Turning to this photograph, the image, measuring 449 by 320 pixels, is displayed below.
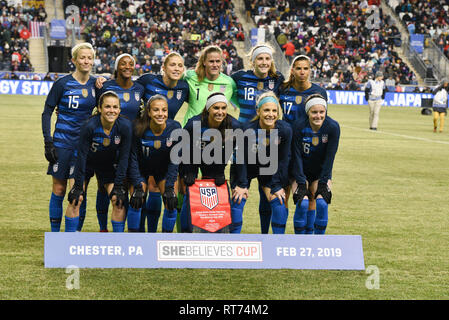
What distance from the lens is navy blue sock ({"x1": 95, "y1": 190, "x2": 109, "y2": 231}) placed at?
8148mm

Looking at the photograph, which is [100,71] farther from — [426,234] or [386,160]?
[426,234]

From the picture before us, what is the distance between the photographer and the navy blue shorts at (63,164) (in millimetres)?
7676

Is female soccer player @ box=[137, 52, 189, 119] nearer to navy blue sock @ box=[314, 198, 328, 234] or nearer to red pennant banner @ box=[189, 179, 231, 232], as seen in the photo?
red pennant banner @ box=[189, 179, 231, 232]

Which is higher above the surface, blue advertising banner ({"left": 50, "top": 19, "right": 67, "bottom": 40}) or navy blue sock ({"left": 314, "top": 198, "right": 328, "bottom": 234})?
blue advertising banner ({"left": 50, "top": 19, "right": 67, "bottom": 40})

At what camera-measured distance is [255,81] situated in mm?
8188


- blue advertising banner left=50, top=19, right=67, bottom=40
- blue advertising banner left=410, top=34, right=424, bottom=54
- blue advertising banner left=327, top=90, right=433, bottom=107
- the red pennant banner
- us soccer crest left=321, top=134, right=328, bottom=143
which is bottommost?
blue advertising banner left=327, top=90, right=433, bottom=107

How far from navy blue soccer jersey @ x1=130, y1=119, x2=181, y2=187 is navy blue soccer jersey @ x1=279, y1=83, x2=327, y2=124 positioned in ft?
4.34

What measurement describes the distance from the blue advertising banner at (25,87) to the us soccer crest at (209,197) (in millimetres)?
30652

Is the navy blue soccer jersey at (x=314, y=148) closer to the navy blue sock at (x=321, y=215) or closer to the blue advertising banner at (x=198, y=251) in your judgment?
the navy blue sock at (x=321, y=215)

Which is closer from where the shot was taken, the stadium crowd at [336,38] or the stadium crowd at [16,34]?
the stadium crowd at [16,34]

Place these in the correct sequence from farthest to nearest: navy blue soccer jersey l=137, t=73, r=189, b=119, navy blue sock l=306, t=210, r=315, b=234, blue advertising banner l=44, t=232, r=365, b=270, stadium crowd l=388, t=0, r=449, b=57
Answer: stadium crowd l=388, t=0, r=449, b=57 < navy blue soccer jersey l=137, t=73, r=189, b=119 < navy blue sock l=306, t=210, r=315, b=234 < blue advertising banner l=44, t=232, r=365, b=270

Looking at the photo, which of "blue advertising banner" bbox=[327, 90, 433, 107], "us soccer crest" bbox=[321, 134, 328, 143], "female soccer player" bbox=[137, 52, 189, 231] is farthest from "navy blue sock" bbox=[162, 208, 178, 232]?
"blue advertising banner" bbox=[327, 90, 433, 107]

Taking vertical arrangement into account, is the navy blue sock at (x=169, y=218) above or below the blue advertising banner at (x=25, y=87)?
above

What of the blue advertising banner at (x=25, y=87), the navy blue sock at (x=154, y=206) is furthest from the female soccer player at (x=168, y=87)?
the blue advertising banner at (x=25, y=87)
